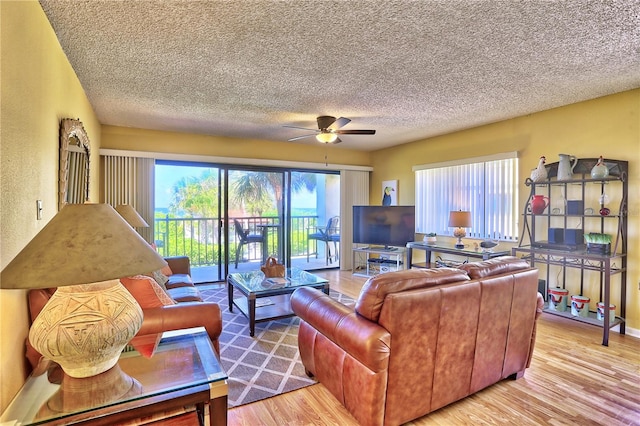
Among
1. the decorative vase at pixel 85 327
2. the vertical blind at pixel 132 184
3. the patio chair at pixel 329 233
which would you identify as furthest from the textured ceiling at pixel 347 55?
the patio chair at pixel 329 233

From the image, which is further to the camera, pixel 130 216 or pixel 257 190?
pixel 257 190

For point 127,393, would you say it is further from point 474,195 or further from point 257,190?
point 474,195

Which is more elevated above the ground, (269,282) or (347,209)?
(347,209)

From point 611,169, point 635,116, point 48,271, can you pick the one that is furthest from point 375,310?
point 635,116

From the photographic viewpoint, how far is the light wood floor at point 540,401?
1957 millimetres

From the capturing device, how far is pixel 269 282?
351cm

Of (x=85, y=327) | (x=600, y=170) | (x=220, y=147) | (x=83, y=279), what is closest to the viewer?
(x=83, y=279)

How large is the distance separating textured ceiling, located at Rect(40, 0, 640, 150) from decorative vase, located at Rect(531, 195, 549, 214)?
1044mm

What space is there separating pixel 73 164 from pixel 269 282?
6.76ft

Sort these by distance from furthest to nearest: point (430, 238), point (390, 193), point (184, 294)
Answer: point (390, 193)
point (430, 238)
point (184, 294)

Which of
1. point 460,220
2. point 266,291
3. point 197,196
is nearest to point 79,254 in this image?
point 266,291

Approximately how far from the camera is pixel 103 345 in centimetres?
123

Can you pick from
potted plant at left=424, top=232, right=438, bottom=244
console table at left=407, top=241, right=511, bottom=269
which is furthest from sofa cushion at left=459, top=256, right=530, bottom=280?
potted plant at left=424, top=232, right=438, bottom=244

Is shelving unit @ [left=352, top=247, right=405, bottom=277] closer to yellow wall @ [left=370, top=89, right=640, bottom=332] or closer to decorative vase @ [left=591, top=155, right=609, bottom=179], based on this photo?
yellow wall @ [left=370, top=89, right=640, bottom=332]
